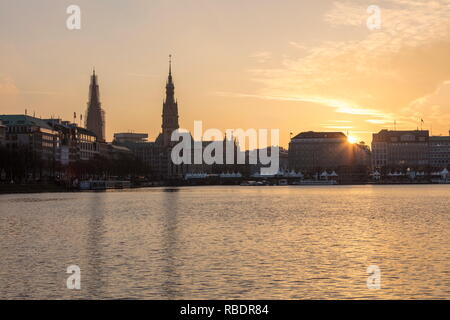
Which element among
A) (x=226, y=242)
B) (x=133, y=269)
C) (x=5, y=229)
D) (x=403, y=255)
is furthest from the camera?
(x=5, y=229)

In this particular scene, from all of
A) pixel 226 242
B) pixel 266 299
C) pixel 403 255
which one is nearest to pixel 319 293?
pixel 266 299

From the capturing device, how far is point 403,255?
134 ft

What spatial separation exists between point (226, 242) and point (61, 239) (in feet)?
40.1

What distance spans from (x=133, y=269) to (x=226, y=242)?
13532 millimetres
